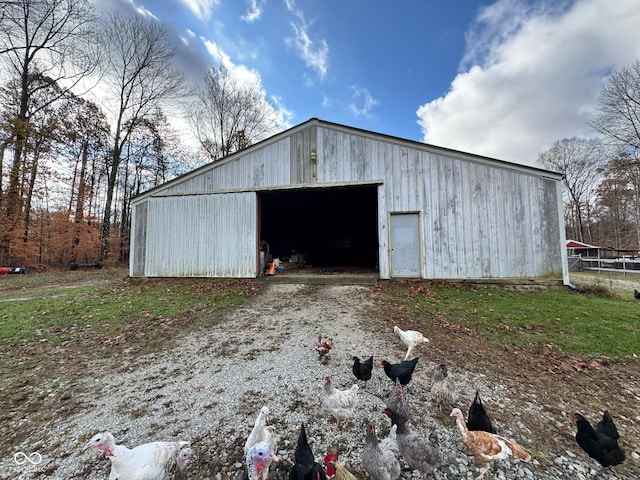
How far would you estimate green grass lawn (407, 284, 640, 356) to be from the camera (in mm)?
4059

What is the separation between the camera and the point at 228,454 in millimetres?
1983

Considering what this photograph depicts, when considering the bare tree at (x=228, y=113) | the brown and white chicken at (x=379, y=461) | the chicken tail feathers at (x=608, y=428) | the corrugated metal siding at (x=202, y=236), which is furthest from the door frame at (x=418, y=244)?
the bare tree at (x=228, y=113)

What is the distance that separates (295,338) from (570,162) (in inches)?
1471

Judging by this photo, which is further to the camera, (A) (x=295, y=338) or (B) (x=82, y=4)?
(B) (x=82, y=4)

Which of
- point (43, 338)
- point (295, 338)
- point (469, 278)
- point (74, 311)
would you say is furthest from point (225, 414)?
point (469, 278)

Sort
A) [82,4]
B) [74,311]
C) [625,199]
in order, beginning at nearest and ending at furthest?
[74,311], [82,4], [625,199]

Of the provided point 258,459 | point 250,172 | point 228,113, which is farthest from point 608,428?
point 228,113

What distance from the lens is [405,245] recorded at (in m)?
8.10

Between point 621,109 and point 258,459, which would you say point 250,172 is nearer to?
point 258,459

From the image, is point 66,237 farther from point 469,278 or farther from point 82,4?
point 469,278

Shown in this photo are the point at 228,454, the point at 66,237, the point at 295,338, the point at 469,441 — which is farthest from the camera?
the point at 66,237

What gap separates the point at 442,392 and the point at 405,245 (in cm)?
592

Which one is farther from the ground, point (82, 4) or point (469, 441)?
point (82, 4)

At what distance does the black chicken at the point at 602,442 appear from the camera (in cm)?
185
